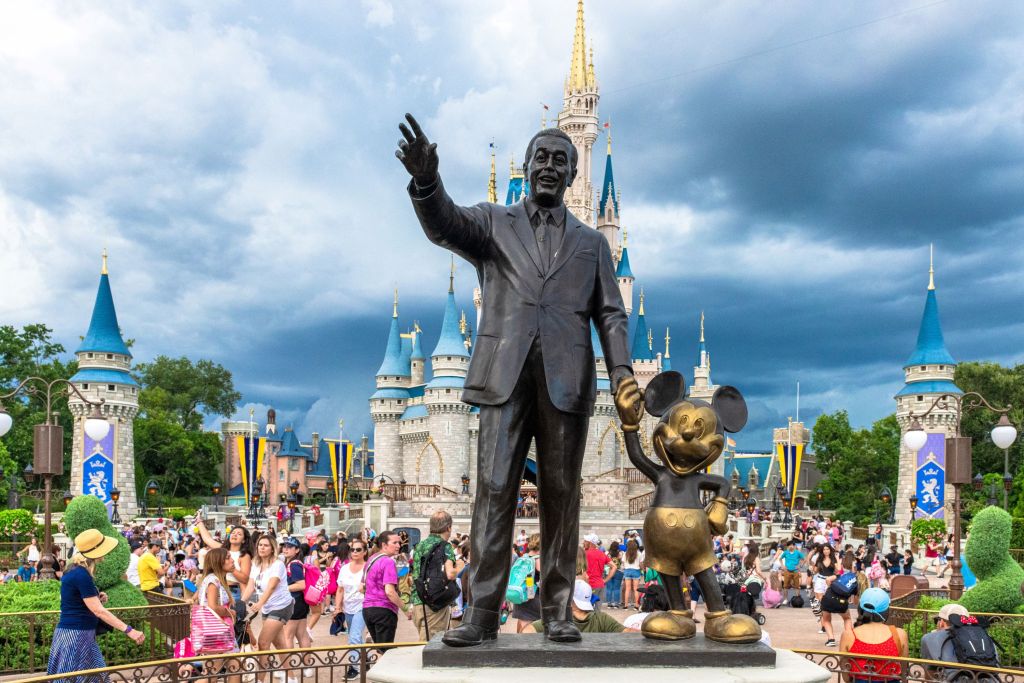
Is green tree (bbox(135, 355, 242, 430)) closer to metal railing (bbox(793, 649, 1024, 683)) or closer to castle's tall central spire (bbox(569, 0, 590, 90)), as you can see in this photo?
castle's tall central spire (bbox(569, 0, 590, 90))

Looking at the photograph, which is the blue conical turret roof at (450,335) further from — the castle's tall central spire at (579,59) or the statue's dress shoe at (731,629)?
the statue's dress shoe at (731,629)

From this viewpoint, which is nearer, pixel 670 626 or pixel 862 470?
pixel 670 626

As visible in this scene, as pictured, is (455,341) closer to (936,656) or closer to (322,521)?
(322,521)

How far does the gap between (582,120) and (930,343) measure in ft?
110

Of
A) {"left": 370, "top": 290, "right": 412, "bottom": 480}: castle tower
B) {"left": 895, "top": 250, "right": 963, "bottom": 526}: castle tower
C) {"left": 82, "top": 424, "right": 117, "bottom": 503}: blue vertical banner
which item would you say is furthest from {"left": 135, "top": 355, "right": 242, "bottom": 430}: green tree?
{"left": 895, "top": 250, "right": 963, "bottom": 526}: castle tower

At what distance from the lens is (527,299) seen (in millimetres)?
4340

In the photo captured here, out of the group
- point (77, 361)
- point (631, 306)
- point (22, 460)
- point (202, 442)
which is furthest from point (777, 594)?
point (631, 306)

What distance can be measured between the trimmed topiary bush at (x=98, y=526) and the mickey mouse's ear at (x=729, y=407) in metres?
6.97

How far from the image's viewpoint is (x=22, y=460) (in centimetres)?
4112

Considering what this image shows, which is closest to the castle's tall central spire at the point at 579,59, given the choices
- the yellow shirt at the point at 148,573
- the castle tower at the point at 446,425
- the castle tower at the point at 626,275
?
the castle tower at the point at 626,275

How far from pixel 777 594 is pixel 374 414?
49422mm

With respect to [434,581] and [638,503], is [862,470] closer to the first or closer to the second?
[638,503]

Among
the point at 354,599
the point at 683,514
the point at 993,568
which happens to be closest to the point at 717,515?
the point at 683,514

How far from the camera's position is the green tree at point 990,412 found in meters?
43.5
